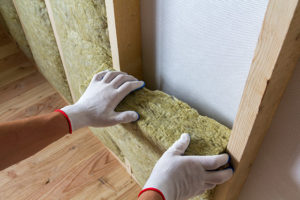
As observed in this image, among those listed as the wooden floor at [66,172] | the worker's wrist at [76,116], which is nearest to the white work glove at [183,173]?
the worker's wrist at [76,116]

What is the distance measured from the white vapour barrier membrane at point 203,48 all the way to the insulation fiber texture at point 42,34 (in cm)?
77

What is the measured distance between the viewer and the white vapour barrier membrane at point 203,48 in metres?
0.65

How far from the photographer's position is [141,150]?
3.44 ft

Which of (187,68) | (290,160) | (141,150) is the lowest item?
(141,150)

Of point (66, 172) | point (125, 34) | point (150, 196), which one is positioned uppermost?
point (125, 34)

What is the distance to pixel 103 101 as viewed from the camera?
0.93 metres

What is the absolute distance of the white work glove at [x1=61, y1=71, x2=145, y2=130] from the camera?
92 cm

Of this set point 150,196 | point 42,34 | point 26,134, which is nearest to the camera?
point 150,196

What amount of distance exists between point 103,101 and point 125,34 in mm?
266

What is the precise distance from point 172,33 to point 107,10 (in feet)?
0.80

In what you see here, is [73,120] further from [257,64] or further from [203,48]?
[257,64]

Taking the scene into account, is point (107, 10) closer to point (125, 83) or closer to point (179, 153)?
point (125, 83)

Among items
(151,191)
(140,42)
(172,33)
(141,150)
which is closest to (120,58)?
(140,42)

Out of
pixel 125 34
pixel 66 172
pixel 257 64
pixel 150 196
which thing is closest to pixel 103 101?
pixel 125 34
